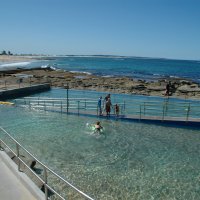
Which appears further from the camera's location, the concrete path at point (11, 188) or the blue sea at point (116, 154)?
the blue sea at point (116, 154)

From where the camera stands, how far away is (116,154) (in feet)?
45.9

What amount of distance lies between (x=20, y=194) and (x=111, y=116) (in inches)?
592

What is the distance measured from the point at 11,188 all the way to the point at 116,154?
7.20m

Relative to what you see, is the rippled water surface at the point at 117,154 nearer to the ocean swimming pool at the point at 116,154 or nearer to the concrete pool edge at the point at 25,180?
the ocean swimming pool at the point at 116,154

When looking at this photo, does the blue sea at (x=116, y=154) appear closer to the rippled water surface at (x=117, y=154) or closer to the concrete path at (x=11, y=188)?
the rippled water surface at (x=117, y=154)

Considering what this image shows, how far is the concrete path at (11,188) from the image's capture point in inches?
275

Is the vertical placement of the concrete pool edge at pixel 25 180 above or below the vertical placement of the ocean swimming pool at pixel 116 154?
above

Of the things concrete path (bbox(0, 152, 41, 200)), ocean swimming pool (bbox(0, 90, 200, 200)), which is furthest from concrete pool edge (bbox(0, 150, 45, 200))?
ocean swimming pool (bbox(0, 90, 200, 200))

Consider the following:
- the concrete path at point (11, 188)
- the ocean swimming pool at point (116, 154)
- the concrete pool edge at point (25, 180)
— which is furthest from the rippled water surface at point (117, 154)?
the concrete path at point (11, 188)

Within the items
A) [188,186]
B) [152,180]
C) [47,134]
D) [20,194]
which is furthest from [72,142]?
[20,194]

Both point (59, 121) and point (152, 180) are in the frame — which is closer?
point (152, 180)

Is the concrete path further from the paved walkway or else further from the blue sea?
the blue sea

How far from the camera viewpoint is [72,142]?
15.6 m

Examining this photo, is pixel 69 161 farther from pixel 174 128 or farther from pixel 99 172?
pixel 174 128
